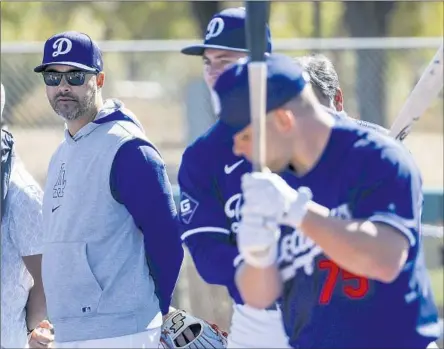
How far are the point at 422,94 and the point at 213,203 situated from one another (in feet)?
2.55

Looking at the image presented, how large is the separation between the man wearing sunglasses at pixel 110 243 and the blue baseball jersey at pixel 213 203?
2.11ft

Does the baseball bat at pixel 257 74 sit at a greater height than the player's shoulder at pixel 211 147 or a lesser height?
greater

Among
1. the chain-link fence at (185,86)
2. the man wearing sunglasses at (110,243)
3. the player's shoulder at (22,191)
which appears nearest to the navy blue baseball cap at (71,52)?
the man wearing sunglasses at (110,243)

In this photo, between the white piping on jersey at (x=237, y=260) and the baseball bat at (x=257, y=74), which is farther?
the white piping on jersey at (x=237, y=260)

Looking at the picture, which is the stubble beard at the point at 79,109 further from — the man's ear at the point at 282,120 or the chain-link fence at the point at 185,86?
the chain-link fence at the point at 185,86

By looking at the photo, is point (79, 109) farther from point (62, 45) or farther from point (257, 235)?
point (257, 235)

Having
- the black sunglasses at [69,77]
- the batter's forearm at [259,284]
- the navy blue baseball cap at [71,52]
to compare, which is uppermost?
the navy blue baseball cap at [71,52]

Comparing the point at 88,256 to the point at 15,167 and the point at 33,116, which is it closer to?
the point at 15,167

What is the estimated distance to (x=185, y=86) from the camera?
936 centimetres

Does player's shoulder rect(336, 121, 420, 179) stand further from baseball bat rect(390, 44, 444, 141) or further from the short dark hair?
the short dark hair

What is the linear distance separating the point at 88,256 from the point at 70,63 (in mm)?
863

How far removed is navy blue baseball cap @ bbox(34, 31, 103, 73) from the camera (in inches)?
199

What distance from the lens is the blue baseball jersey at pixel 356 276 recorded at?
10.4ft

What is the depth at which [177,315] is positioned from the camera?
4.94 m
